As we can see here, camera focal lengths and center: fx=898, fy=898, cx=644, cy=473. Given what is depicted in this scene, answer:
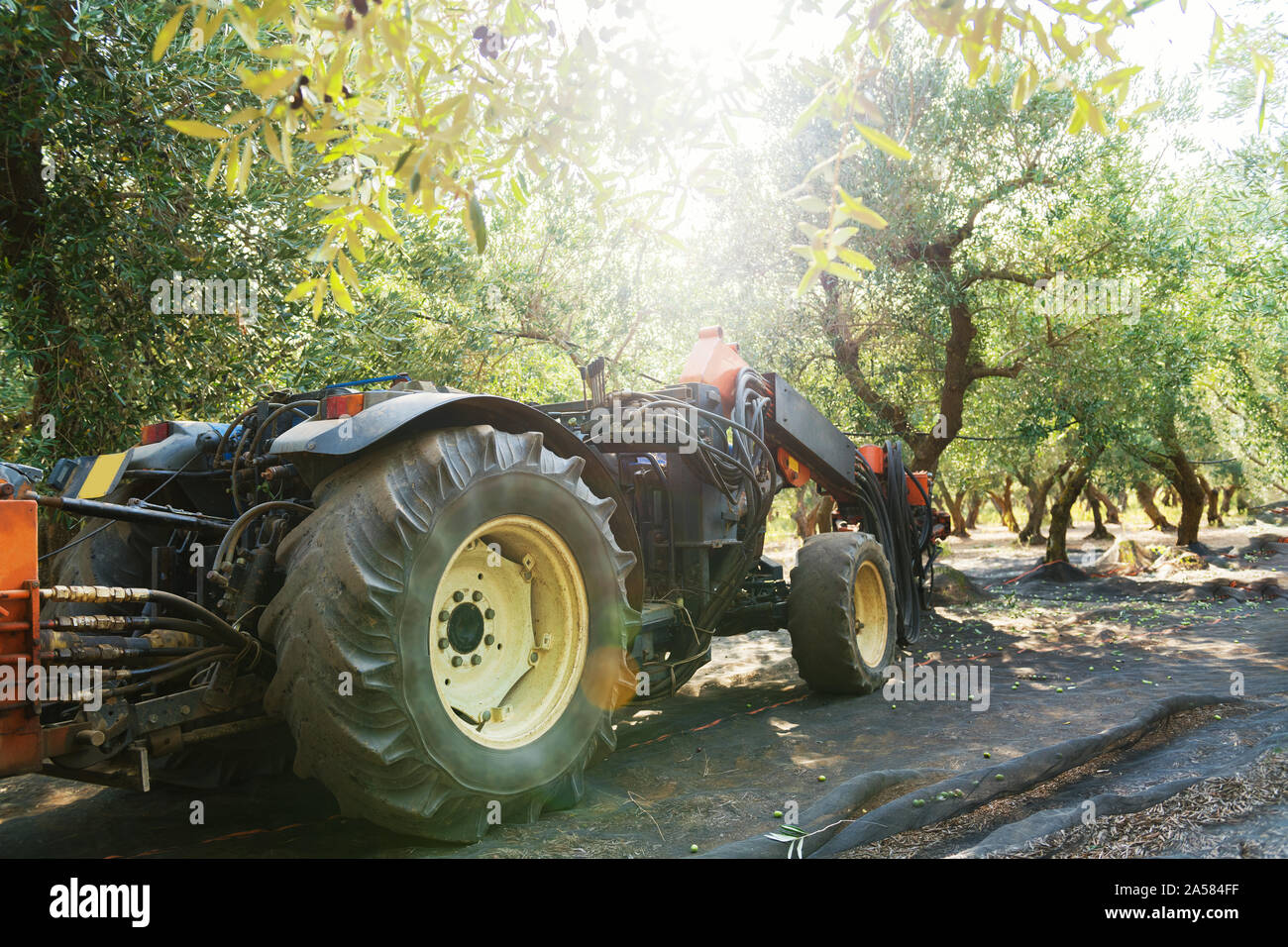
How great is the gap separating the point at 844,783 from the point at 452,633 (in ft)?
5.89

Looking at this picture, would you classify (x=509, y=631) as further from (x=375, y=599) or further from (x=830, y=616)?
(x=830, y=616)

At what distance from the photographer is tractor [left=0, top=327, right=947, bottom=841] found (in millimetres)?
2900

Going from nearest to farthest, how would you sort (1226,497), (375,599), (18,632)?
(18,632), (375,599), (1226,497)

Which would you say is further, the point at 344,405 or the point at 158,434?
the point at 158,434

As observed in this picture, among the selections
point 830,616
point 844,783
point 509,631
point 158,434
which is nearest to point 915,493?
point 830,616

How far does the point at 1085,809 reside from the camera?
11.2 ft

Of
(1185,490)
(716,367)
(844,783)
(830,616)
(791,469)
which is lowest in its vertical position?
(844,783)

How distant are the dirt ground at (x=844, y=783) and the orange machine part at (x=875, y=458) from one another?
6.42ft

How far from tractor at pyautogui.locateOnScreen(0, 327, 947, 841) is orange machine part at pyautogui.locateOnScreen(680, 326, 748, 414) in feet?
2.25

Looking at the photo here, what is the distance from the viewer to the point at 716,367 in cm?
618

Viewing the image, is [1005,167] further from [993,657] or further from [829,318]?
[993,657]

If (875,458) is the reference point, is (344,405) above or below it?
above

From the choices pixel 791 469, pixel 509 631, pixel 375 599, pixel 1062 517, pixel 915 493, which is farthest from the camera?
pixel 1062 517
